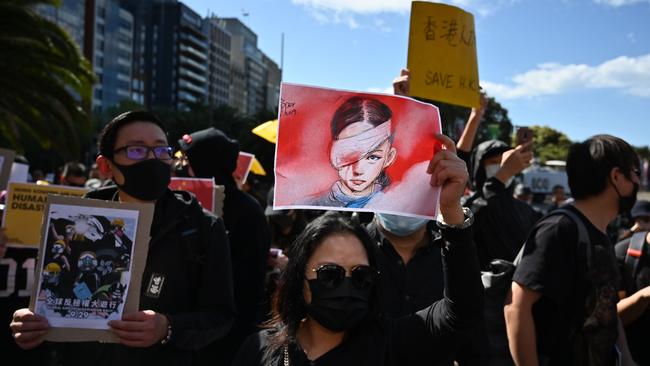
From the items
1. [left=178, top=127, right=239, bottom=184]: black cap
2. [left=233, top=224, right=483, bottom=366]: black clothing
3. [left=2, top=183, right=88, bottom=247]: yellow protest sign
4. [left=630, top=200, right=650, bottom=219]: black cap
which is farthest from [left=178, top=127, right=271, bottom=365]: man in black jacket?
[left=630, top=200, right=650, bottom=219]: black cap

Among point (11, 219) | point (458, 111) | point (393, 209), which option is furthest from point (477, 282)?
point (458, 111)

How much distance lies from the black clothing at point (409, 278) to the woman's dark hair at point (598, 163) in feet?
2.19

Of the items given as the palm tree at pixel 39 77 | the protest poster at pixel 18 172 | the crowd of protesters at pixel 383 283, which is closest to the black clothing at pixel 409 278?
the crowd of protesters at pixel 383 283

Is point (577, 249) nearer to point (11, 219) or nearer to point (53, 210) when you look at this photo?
point (53, 210)

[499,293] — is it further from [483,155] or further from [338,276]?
[483,155]

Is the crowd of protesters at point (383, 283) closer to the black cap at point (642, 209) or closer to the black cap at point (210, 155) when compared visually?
the black cap at point (210, 155)

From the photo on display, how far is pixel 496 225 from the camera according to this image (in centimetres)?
369

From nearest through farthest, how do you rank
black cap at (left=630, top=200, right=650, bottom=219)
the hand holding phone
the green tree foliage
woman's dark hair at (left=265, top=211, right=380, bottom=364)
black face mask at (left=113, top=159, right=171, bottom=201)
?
woman's dark hair at (left=265, top=211, right=380, bottom=364) → black face mask at (left=113, top=159, right=171, bottom=201) → the hand holding phone → black cap at (left=630, top=200, right=650, bottom=219) → the green tree foliage

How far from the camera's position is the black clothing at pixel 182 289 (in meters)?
2.20

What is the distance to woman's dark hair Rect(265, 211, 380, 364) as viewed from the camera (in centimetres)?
191

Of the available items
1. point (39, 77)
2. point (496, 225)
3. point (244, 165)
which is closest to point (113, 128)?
point (496, 225)

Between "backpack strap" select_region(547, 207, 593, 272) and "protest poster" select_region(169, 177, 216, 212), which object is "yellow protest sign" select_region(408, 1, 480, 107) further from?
"protest poster" select_region(169, 177, 216, 212)

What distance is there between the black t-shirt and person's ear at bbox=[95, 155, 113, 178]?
1727 mm

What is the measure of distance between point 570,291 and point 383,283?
766 millimetres
